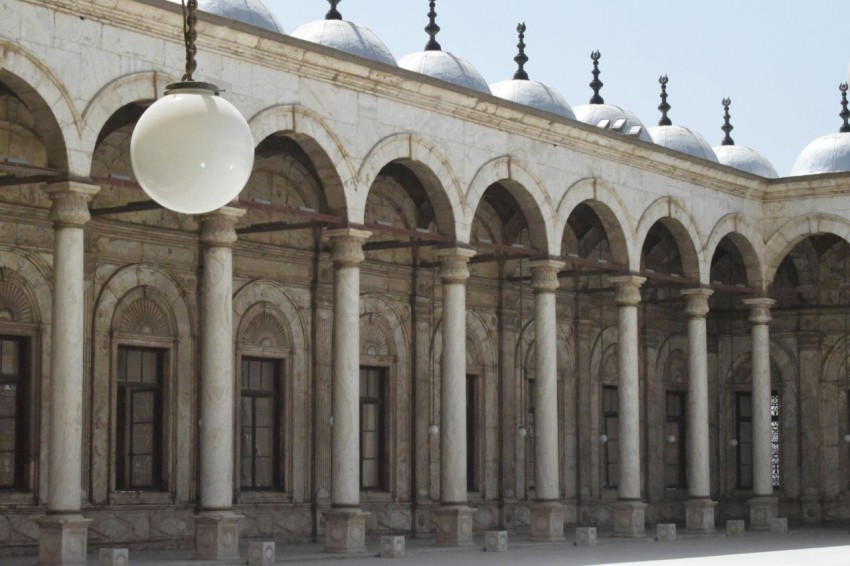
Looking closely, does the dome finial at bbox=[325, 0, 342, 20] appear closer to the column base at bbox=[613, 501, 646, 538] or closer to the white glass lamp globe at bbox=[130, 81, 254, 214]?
the column base at bbox=[613, 501, 646, 538]

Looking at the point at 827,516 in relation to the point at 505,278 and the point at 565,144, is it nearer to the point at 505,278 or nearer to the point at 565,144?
the point at 505,278

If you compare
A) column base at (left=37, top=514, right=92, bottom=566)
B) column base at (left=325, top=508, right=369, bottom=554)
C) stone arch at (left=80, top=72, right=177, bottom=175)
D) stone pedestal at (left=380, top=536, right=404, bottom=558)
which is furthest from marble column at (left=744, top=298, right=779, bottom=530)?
column base at (left=37, top=514, right=92, bottom=566)

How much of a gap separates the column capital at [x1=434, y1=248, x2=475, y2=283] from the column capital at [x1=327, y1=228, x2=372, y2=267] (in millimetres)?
1944

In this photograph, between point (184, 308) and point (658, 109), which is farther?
point (658, 109)

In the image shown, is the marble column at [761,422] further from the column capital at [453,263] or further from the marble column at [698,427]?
the column capital at [453,263]

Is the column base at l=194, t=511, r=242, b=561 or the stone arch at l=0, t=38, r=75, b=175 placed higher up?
the stone arch at l=0, t=38, r=75, b=175

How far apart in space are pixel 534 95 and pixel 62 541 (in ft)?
48.6

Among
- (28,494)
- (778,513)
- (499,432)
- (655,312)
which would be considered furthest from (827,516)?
(28,494)

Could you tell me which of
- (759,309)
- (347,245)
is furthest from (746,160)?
(347,245)

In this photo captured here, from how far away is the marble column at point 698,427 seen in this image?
27.4 metres

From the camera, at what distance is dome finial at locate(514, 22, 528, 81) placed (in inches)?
1155

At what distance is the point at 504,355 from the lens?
2797 cm

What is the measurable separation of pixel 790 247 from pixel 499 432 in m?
6.95

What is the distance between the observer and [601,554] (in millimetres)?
21578
